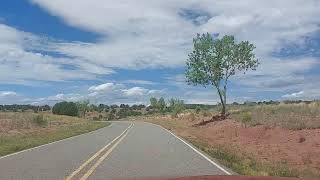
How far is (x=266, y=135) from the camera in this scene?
1446 inches

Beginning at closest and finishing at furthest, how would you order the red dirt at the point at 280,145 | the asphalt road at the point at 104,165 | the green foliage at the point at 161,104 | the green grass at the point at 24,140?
1. the asphalt road at the point at 104,165
2. the red dirt at the point at 280,145
3. the green grass at the point at 24,140
4. the green foliage at the point at 161,104

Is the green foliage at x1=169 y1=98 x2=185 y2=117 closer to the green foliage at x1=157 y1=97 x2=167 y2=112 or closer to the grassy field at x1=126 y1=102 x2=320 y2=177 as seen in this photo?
the green foliage at x1=157 y1=97 x2=167 y2=112

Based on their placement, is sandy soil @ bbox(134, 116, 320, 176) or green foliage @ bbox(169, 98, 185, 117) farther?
green foliage @ bbox(169, 98, 185, 117)

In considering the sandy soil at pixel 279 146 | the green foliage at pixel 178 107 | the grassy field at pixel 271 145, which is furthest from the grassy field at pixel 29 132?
the green foliage at pixel 178 107

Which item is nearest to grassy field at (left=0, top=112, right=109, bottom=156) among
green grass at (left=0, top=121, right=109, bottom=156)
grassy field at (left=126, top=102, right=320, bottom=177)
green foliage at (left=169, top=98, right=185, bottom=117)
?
green grass at (left=0, top=121, right=109, bottom=156)

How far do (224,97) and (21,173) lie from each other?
49.3 metres

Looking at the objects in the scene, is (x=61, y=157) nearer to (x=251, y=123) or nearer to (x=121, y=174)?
(x=121, y=174)

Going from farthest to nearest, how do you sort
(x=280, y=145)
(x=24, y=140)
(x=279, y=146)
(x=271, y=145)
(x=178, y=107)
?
(x=178, y=107) < (x=24, y=140) < (x=271, y=145) < (x=280, y=145) < (x=279, y=146)

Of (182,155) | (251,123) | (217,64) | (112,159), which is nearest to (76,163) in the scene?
(112,159)

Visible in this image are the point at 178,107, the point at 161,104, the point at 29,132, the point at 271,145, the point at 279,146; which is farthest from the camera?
the point at 161,104

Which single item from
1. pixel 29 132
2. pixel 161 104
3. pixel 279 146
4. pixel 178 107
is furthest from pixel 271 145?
pixel 161 104

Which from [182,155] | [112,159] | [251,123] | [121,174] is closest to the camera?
[121,174]

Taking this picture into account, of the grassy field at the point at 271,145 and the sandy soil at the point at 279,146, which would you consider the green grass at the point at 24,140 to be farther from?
the sandy soil at the point at 279,146

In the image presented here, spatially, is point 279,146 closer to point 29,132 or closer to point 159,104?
point 29,132
